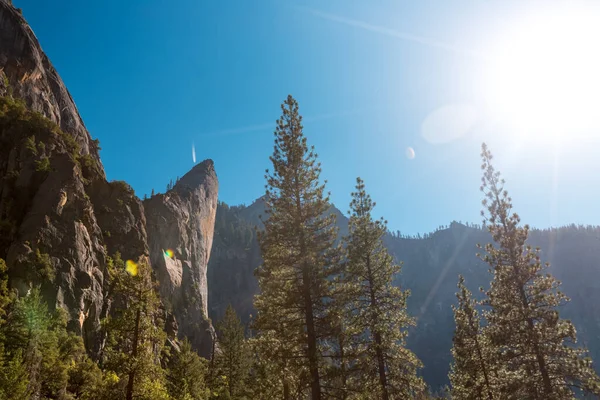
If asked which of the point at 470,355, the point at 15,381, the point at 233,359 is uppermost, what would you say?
the point at 233,359

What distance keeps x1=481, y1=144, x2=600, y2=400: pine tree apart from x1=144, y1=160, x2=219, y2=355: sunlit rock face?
40.7 metres

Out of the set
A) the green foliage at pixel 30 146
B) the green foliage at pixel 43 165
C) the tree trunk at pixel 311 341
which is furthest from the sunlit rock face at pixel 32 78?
the tree trunk at pixel 311 341

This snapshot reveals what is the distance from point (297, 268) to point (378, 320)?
519 centimetres

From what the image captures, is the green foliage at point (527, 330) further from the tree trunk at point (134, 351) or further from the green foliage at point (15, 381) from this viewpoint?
the green foliage at point (15, 381)

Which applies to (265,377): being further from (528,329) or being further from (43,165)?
(43,165)

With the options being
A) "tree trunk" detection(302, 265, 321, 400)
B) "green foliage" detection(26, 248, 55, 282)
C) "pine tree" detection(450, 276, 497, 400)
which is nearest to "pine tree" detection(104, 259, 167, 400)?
"tree trunk" detection(302, 265, 321, 400)

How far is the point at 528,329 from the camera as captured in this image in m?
14.2

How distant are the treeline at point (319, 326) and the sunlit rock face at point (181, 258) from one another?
28.6 metres

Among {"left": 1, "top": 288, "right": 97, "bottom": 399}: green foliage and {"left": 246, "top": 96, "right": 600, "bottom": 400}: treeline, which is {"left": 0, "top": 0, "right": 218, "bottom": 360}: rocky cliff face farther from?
{"left": 246, "top": 96, "right": 600, "bottom": 400}: treeline

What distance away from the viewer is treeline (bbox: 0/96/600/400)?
14.5 meters

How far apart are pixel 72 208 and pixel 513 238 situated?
1294 inches

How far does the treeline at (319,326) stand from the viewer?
14.5 metres

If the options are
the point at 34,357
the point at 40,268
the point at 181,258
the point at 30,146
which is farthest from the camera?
the point at 181,258

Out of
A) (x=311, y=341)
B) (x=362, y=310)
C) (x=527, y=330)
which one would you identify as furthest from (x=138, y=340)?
(x=527, y=330)
